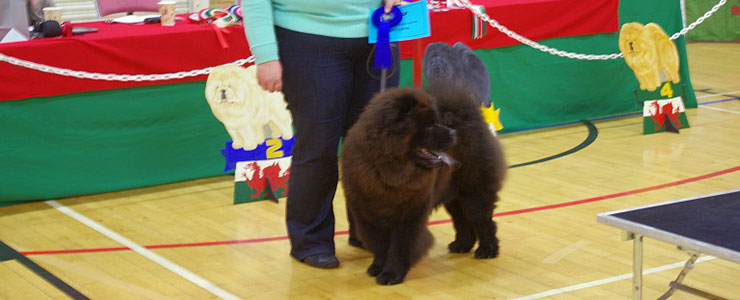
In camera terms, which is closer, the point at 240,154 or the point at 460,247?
the point at 460,247

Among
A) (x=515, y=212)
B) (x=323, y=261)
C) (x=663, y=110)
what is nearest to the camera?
(x=323, y=261)

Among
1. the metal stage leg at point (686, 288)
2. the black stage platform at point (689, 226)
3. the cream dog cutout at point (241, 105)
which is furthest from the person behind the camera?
the cream dog cutout at point (241, 105)

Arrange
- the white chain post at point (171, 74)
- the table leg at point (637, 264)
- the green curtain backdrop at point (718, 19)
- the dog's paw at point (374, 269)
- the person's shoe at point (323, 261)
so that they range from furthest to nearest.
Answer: the green curtain backdrop at point (718, 19) < the white chain post at point (171, 74) < the person's shoe at point (323, 261) < the dog's paw at point (374, 269) < the table leg at point (637, 264)

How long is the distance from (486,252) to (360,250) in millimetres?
608

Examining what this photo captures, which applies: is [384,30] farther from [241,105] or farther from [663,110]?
[663,110]

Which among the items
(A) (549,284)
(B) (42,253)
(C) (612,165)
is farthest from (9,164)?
(C) (612,165)

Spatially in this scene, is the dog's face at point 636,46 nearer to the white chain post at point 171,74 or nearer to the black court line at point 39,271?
the white chain post at point 171,74

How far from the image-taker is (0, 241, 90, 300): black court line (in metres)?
3.56

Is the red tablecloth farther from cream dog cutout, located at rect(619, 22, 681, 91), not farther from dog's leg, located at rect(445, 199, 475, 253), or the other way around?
cream dog cutout, located at rect(619, 22, 681, 91)

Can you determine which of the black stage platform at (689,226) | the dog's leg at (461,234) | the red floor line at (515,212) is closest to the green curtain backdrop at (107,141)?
the red floor line at (515,212)

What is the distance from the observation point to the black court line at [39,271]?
356 cm

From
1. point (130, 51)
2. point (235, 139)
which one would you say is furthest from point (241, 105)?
point (130, 51)

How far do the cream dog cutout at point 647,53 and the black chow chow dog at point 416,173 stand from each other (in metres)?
3.04

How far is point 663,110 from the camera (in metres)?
6.37
